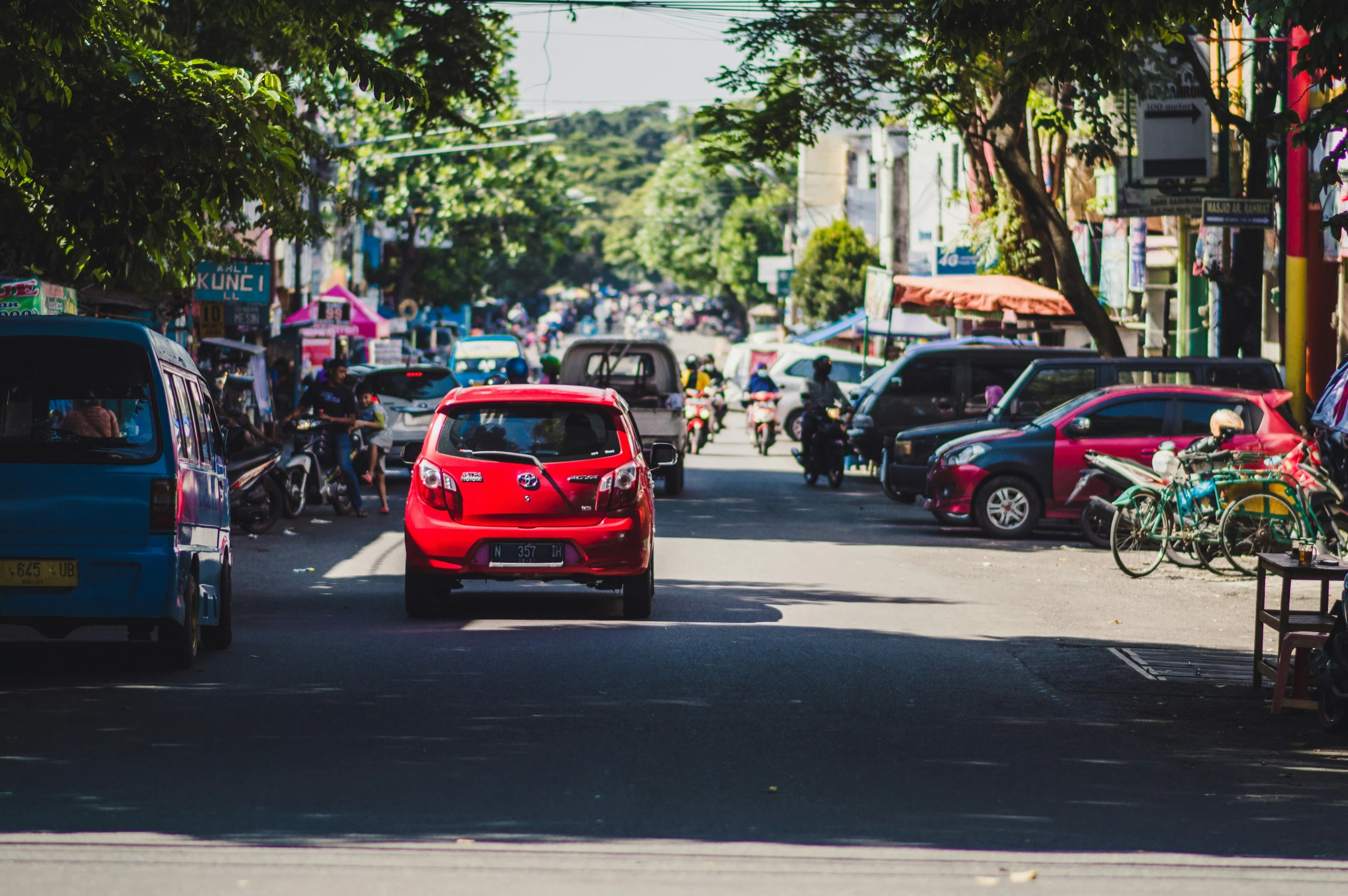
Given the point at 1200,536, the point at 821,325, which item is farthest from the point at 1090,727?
the point at 821,325

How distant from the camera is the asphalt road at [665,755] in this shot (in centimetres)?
626

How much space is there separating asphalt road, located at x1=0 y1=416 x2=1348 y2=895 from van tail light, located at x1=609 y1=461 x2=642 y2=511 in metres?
0.87

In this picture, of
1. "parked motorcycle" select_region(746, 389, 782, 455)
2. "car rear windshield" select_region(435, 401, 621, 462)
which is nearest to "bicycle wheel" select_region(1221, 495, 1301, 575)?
"car rear windshield" select_region(435, 401, 621, 462)

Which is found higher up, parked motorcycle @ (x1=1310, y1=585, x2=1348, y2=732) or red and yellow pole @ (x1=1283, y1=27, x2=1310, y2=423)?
red and yellow pole @ (x1=1283, y1=27, x2=1310, y2=423)

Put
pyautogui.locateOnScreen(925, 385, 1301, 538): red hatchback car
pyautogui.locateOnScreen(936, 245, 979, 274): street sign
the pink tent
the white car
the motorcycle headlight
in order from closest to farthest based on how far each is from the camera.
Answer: pyautogui.locateOnScreen(925, 385, 1301, 538): red hatchback car < the motorcycle headlight < the pink tent < the white car < pyautogui.locateOnScreen(936, 245, 979, 274): street sign

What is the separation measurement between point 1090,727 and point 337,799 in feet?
13.1

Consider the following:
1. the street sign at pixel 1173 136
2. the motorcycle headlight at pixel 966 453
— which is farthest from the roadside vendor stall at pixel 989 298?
the motorcycle headlight at pixel 966 453

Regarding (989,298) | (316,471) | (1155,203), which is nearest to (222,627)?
(316,471)

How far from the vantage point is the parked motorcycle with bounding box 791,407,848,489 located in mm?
28047

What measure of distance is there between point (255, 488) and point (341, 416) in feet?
8.16

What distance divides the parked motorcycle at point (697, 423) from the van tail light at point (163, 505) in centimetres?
2641

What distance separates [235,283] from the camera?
27547mm

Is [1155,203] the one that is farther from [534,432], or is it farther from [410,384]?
[534,432]

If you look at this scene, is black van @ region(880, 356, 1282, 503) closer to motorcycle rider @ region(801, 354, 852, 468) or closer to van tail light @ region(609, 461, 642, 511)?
motorcycle rider @ region(801, 354, 852, 468)
